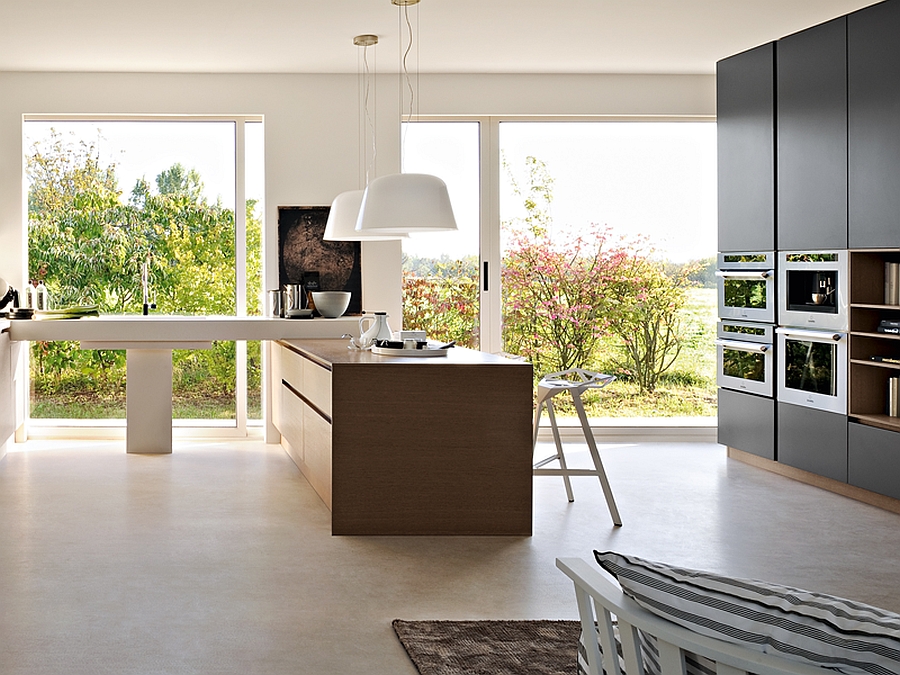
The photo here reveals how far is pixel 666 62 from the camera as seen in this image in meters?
6.56

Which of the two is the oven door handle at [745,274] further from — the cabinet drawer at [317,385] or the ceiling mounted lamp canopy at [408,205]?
the cabinet drawer at [317,385]

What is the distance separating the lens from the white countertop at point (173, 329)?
20.7ft

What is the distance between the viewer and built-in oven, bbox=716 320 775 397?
19.1ft

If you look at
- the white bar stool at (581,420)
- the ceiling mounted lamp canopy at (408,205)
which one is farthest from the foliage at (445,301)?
the ceiling mounted lamp canopy at (408,205)

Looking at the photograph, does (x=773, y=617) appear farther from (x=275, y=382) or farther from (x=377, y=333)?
(x=275, y=382)

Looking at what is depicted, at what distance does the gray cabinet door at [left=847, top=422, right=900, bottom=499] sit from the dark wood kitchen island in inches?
72.7

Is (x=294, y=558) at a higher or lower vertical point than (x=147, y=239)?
lower

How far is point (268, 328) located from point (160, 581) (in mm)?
3053

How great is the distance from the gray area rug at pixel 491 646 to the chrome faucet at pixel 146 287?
4.44m

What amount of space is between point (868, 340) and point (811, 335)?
0.33 m

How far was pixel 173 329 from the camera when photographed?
637 cm

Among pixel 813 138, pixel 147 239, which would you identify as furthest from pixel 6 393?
pixel 813 138

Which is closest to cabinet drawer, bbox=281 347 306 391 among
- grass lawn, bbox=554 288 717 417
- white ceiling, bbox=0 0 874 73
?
white ceiling, bbox=0 0 874 73

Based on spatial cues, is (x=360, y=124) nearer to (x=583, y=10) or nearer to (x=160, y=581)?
(x=583, y=10)
